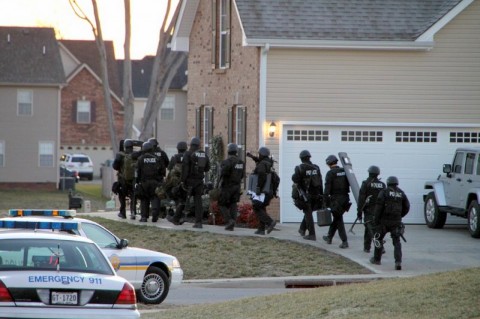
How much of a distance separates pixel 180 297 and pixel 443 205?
9.80 metres

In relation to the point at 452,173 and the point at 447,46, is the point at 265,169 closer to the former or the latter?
the point at 452,173

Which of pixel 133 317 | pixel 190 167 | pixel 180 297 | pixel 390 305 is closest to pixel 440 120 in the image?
pixel 190 167

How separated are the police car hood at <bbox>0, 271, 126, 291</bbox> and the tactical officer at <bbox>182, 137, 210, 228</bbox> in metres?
13.3

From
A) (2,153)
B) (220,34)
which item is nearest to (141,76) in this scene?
(2,153)

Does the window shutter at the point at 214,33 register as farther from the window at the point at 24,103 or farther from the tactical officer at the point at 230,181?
the window at the point at 24,103

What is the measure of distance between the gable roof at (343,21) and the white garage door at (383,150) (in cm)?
208

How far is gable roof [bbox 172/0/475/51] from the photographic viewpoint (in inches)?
1096

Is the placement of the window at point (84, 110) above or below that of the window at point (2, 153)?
above

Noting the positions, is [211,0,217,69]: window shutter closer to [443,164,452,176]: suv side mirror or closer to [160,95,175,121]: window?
[443,164,452,176]: suv side mirror

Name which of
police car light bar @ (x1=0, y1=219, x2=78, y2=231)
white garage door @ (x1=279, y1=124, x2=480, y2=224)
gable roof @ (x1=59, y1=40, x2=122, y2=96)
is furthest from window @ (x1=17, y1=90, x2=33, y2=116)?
police car light bar @ (x1=0, y1=219, x2=78, y2=231)

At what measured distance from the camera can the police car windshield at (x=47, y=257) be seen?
38.2 ft

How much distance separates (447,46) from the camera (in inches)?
1127

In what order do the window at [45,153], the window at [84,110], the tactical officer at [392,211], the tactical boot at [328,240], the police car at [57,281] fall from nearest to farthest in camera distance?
the police car at [57,281] < the tactical officer at [392,211] < the tactical boot at [328,240] < the window at [45,153] < the window at [84,110]

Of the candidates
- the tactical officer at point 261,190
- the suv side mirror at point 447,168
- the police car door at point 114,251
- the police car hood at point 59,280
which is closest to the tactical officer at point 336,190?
the tactical officer at point 261,190
